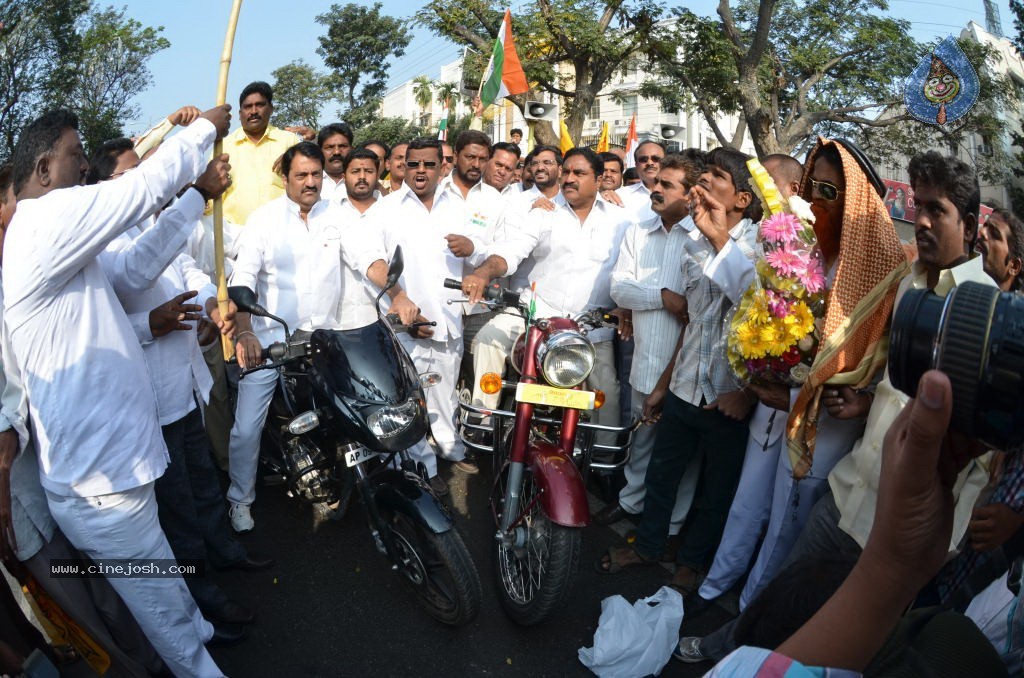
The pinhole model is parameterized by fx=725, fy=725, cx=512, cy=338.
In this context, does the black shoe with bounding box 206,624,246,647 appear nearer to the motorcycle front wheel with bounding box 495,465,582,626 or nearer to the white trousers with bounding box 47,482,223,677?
the white trousers with bounding box 47,482,223,677

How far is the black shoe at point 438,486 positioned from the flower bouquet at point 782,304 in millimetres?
2226

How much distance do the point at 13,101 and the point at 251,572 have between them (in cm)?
1854

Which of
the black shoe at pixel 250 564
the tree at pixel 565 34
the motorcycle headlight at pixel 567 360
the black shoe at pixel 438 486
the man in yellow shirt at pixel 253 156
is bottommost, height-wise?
the black shoe at pixel 438 486

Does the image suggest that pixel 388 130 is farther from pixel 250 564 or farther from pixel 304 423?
pixel 304 423

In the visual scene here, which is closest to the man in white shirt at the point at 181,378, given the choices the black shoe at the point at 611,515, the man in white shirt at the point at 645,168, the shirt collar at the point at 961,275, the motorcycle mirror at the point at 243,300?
the motorcycle mirror at the point at 243,300

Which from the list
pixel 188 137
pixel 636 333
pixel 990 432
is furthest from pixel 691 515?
pixel 990 432

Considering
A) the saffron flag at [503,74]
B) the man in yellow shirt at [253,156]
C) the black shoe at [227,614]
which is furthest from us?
the saffron flag at [503,74]

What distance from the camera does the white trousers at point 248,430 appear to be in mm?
3982

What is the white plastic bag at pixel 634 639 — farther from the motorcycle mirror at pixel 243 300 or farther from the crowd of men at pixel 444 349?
the motorcycle mirror at pixel 243 300

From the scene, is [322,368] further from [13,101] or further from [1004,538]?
[13,101]

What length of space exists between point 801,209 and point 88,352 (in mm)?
2620

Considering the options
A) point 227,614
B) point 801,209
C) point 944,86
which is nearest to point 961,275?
point 801,209

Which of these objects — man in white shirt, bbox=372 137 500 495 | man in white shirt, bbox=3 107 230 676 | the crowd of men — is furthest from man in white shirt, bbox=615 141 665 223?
man in white shirt, bbox=3 107 230 676

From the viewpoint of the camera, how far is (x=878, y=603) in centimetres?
85
